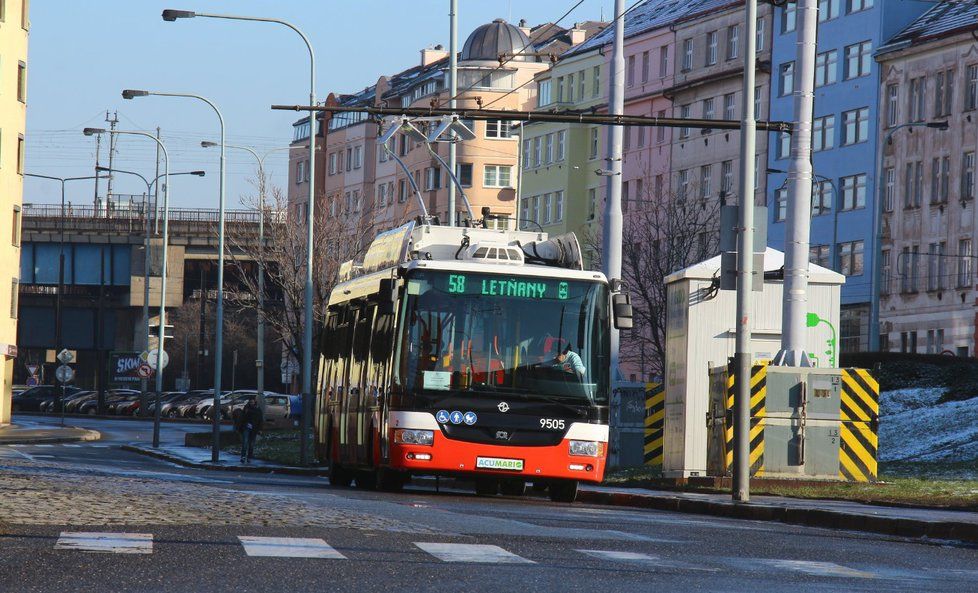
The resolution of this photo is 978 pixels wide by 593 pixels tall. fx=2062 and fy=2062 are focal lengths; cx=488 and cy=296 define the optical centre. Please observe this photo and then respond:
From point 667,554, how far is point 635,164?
88690 mm

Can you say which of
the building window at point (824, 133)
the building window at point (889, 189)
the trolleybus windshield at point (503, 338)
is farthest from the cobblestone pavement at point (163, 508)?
the building window at point (824, 133)

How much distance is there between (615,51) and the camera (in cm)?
3681

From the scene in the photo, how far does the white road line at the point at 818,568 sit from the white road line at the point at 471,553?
1781 millimetres

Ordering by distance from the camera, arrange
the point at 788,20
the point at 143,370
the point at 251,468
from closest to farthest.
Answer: the point at 251,468 → the point at 143,370 → the point at 788,20

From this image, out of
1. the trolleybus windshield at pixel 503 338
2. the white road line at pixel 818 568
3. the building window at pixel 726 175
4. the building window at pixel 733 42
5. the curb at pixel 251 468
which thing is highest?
the building window at pixel 733 42

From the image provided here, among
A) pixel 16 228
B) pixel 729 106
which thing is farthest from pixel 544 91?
pixel 16 228

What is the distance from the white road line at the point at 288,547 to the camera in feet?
42.9

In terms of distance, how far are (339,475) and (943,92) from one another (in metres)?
52.6

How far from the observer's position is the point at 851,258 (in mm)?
84062

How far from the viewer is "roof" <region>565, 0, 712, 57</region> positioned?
99188 mm

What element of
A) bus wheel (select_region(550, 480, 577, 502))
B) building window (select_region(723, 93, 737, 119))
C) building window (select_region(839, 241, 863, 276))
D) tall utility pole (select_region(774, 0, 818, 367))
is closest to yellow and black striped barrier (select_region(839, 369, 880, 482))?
tall utility pole (select_region(774, 0, 818, 367))

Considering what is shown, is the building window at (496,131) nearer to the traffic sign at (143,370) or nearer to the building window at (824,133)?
the building window at (824,133)

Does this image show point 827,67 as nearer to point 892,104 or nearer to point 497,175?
point 892,104

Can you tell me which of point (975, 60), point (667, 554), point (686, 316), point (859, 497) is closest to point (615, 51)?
point (686, 316)
